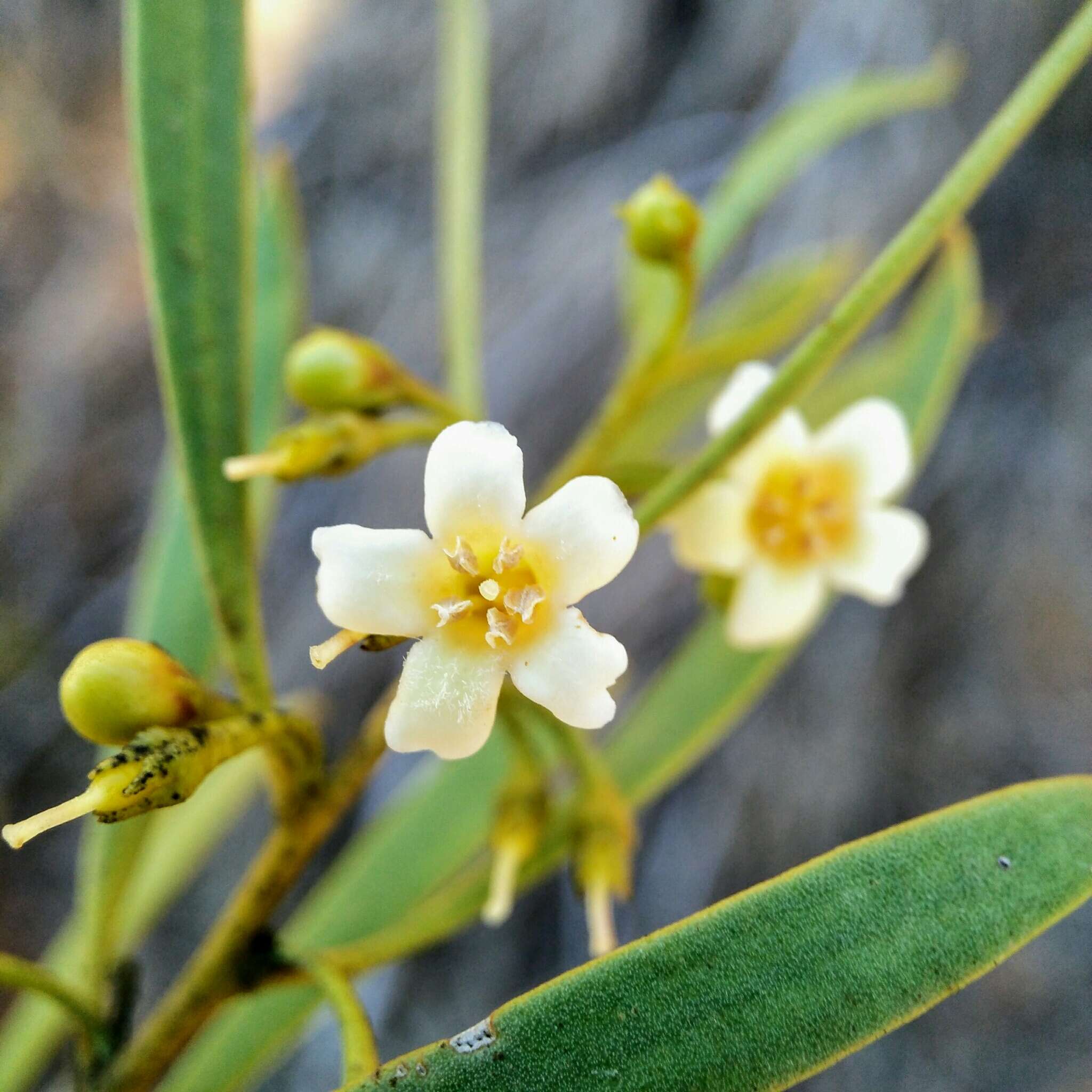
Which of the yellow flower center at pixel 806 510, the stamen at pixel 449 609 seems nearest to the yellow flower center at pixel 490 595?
the stamen at pixel 449 609

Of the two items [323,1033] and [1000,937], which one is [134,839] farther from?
[323,1033]

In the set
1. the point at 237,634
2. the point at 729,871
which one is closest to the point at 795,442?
the point at 237,634

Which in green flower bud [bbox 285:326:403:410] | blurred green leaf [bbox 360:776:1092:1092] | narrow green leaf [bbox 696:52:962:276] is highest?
narrow green leaf [bbox 696:52:962:276]

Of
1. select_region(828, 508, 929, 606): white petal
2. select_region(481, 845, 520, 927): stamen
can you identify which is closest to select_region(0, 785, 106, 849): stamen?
Result: select_region(481, 845, 520, 927): stamen

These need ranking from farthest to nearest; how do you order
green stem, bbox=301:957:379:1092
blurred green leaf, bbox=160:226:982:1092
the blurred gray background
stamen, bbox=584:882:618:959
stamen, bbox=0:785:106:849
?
the blurred gray background
blurred green leaf, bbox=160:226:982:1092
stamen, bbox=584:882:618:959
green stem, bbox=301:957:379:1092
stamen, bbox=0:785:106:849

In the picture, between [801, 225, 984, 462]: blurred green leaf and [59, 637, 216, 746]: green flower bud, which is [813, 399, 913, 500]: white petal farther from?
[59, 637, 216, 746]: green flower bud

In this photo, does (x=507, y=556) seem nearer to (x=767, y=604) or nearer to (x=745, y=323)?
(x=767, y=604)
